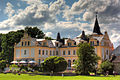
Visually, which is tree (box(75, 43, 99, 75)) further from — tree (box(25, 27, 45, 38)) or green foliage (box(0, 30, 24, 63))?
tree (box(25, 27, 45, 38))

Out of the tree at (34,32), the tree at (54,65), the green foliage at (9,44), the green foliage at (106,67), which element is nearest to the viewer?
the tree at (54,65)

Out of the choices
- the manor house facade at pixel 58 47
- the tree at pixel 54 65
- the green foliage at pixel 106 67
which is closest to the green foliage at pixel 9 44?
the manor house facade at pixel 58 47

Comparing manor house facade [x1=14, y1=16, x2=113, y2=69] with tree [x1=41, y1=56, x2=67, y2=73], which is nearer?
tree [x1=41, y1=56, x2=67, y2=73]

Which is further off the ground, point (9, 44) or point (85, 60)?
point (9, 44)

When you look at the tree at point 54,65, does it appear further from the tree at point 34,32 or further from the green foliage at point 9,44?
the tree at point 34,32

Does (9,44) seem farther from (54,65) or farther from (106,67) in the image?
(106,67)

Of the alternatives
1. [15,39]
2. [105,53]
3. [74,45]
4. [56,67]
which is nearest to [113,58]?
[105,53]

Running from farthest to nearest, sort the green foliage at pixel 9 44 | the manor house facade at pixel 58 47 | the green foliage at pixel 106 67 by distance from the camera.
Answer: the green foliage at pixel 9 44 → the manor house facade at pixel 58 47 → the green foliage at pixel 106 67

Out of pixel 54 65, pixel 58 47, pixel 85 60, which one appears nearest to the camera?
pixel 85 60

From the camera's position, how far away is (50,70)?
47.4 m

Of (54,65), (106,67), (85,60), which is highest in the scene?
(85,60)

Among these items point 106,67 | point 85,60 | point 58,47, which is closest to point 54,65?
point 85,60

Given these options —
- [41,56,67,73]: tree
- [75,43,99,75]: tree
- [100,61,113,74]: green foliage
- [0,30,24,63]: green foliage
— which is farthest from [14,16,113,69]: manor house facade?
[75,43,99,75]: tree

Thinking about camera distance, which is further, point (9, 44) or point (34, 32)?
point (34, 32)
